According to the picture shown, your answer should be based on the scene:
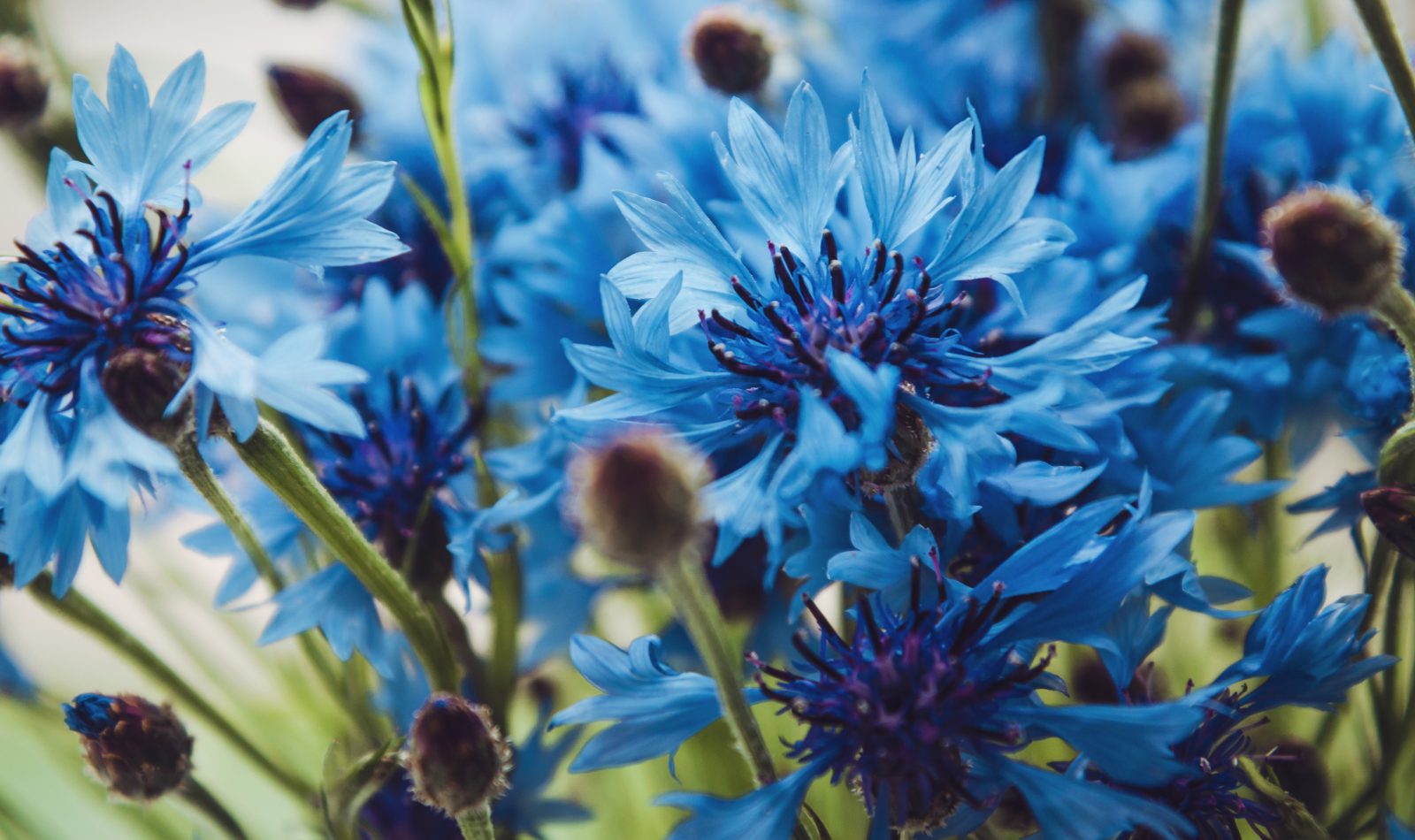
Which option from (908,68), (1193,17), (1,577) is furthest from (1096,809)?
(1193,17)

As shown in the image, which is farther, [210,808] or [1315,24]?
[1315,24]

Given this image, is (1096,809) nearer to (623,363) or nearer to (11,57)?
(623,363)

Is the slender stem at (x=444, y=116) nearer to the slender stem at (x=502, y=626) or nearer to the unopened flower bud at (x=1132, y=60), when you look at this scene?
the slender stem at (x=502, y=626)

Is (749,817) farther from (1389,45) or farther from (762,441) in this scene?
(1389,45)

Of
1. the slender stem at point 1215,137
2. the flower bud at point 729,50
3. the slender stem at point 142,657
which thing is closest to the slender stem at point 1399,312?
the slender stem at point 1215,137

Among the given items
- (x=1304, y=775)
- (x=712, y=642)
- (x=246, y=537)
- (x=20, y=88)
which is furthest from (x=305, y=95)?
(x=1304, y=775)

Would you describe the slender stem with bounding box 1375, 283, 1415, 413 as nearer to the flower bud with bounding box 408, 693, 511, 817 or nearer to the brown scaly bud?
the brown scaly bud
